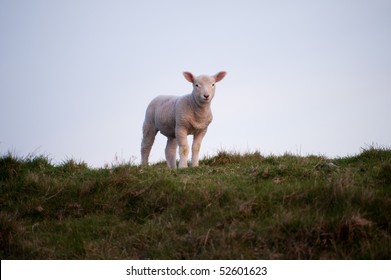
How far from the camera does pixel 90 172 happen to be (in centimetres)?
787

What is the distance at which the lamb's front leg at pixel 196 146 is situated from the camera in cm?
1011

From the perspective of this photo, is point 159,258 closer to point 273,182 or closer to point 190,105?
point 273,182

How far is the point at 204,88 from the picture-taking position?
954cm

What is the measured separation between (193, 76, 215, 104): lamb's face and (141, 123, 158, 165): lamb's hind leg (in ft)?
6.65

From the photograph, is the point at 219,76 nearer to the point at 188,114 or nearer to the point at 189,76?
the point at 189,76

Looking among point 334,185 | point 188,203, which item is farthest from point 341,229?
point 188,203

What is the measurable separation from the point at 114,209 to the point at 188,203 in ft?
3.76

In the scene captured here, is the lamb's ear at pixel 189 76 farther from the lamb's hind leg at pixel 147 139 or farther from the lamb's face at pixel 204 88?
the lamb's hind leg at pixel 147 139

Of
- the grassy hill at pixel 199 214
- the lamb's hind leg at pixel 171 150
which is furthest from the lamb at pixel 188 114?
the grassy hill at pixel 199 214

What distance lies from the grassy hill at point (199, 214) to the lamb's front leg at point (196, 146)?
2076mm

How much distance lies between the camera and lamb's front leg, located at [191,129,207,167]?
10109mm

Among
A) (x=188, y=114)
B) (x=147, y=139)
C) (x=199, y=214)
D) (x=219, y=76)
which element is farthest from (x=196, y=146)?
(x=199, y=214)

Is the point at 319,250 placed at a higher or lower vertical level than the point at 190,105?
lower
